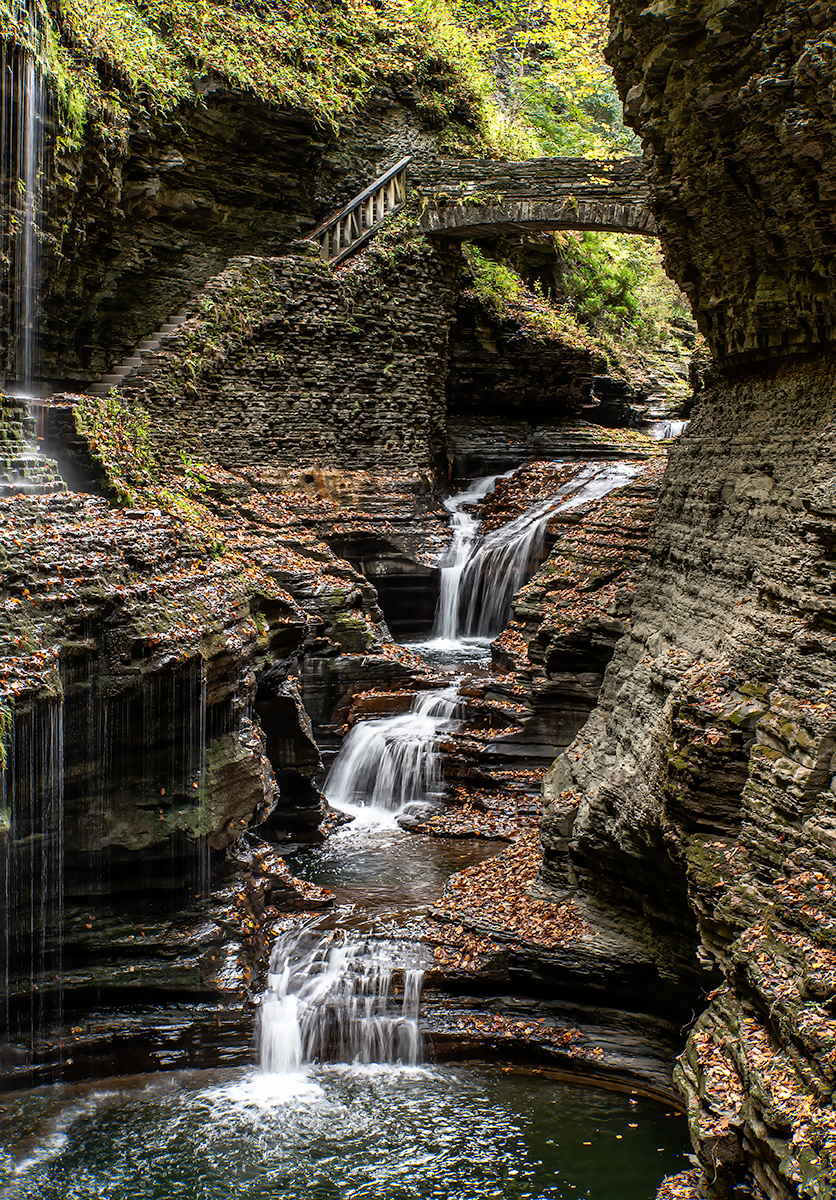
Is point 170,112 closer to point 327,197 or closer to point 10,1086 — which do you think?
point 327,197

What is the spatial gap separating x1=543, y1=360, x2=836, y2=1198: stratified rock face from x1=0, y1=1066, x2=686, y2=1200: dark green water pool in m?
1.49

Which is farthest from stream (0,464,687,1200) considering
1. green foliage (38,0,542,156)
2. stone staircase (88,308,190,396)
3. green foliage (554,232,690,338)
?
green foliage (554,232,690,338)

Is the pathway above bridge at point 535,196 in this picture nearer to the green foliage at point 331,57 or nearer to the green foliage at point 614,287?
the green foliage at point 331,57

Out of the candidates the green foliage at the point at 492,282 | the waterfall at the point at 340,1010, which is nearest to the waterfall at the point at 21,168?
the waterfall at the point at 340,1010

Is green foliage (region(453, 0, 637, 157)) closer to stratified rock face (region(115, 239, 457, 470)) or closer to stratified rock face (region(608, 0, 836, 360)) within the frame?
stratified rock face (region(115, 239, 457, 470))

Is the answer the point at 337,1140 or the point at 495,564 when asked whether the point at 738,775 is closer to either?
the point at 337,1140

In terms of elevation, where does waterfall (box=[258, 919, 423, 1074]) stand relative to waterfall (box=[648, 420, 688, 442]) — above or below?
below

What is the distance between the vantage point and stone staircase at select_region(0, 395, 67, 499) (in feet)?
33.5

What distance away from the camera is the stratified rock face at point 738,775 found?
16.5 ft

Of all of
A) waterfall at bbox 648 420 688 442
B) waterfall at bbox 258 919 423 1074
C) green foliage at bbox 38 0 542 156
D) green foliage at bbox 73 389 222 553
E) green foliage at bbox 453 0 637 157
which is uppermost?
green foliage at bbox 453 0 637 157

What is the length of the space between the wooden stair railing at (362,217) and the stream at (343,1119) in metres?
15.3

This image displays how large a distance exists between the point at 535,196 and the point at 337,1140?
17.5 metres

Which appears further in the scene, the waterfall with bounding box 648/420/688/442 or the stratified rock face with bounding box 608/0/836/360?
the waterfall with bounding box 648/420/688/442

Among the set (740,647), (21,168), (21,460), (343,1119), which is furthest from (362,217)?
(343,1119)
